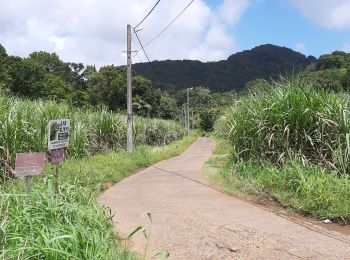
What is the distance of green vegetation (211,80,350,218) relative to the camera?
27.3 feet

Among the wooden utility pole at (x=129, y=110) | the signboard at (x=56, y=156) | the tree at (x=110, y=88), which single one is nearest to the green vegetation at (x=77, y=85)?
the tree at (x=110, y=88)

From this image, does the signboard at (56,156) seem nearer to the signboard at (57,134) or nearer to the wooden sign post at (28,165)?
the signboard at (57,134)

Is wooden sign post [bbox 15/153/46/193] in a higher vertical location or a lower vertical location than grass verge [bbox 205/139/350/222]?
higher

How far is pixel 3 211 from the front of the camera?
509 cm

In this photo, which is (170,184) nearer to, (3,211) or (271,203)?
(271,203)

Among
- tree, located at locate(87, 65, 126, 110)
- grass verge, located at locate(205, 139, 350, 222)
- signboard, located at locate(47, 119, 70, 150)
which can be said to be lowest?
grass verge, located at locate(205, 139, 350, 222)

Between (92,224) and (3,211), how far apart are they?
100 centimetres

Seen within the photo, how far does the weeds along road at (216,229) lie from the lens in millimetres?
6105

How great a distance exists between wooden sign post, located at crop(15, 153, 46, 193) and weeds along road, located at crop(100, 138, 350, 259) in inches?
66.9

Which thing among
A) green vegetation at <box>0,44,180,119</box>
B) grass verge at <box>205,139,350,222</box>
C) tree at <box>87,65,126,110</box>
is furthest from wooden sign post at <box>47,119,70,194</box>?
tree at <box>87,65,126,110</box>

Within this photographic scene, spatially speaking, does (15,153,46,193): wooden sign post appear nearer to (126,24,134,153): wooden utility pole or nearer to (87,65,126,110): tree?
(126,24,134,153): wooden utility pole

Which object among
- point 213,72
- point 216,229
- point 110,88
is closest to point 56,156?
point 216,229

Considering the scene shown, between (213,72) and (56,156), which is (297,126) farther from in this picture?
(213,72)

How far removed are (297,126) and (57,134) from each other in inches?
224
